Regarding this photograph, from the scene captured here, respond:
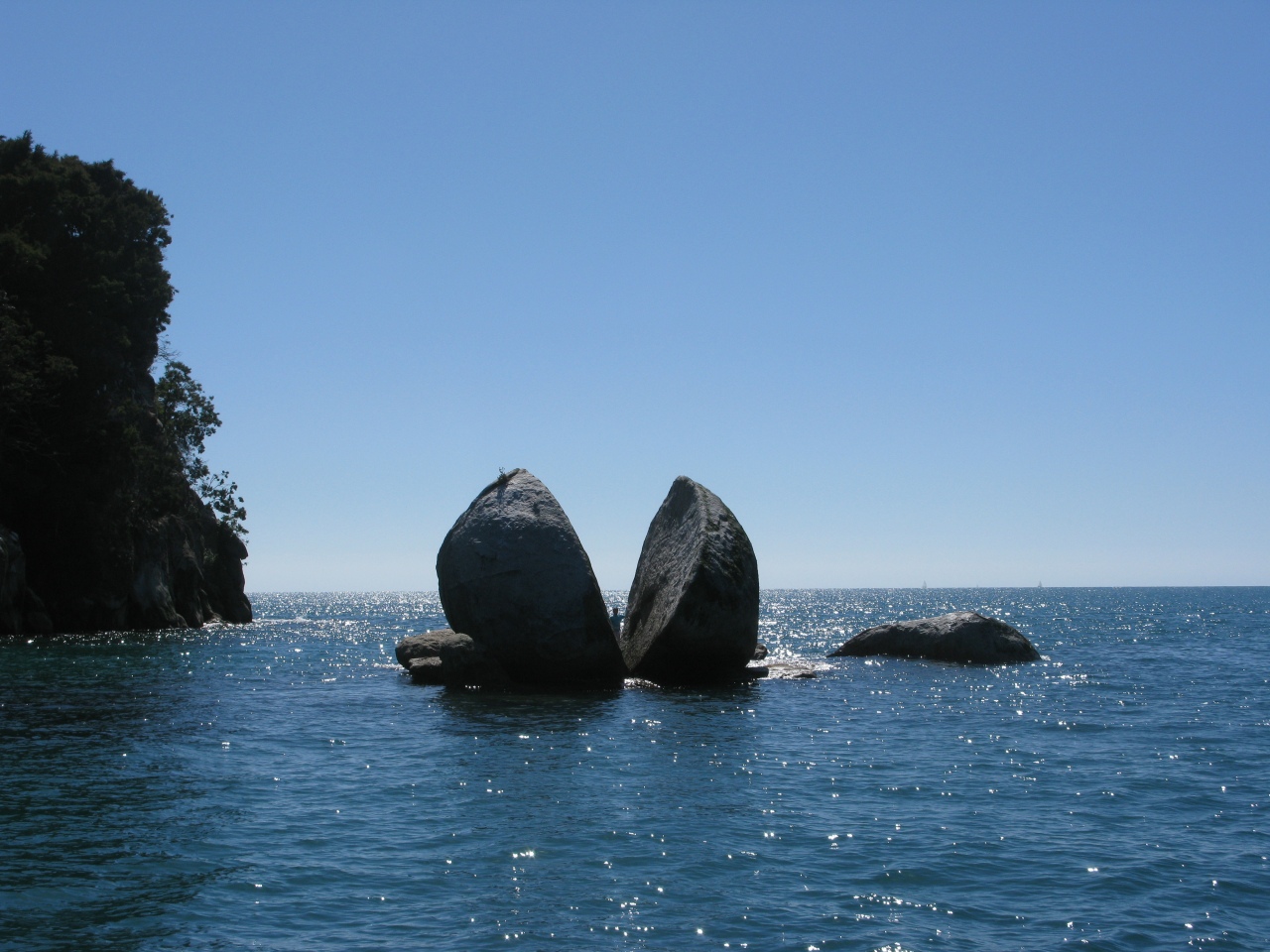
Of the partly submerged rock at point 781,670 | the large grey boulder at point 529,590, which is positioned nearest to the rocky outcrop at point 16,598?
the large grey boulder at point 529,590

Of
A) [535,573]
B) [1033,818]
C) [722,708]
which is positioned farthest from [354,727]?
[1033,818]

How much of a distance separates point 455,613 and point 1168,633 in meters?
51.7

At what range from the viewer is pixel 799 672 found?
108 ft

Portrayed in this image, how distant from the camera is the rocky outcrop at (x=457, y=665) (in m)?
29.5

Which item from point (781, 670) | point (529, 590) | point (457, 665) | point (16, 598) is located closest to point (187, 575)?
point (16, 598)

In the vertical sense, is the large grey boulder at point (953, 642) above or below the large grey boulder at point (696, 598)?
below

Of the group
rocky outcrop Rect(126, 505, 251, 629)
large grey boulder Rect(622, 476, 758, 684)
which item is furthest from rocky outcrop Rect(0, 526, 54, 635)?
large grey boulder Rect(622, 476, 758, 684)

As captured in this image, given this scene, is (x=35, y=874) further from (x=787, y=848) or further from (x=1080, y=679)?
(x=1080, y=679)

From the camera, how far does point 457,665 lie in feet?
98.3

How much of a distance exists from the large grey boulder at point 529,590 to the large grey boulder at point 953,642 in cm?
1488

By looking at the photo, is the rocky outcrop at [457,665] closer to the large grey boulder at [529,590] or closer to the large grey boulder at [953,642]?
the large grey boulder at [529,590]

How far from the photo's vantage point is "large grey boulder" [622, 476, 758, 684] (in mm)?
28453

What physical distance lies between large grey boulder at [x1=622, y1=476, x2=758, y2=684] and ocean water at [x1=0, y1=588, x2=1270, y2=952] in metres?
2.07

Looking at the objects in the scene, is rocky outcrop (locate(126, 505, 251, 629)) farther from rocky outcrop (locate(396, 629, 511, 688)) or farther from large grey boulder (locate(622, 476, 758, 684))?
large grey boulder (locate(622, 476, 758, 684))
